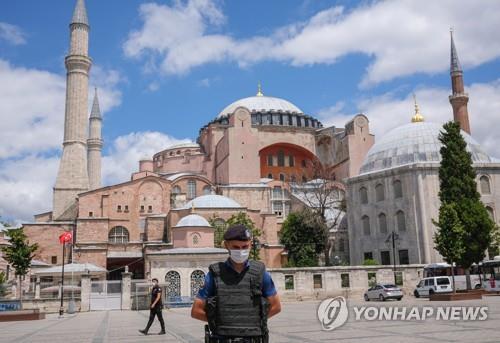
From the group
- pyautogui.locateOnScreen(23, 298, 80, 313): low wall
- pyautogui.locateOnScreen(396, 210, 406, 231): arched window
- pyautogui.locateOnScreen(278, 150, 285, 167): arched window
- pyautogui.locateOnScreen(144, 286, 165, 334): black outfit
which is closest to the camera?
pyautogui.locateOnScreen(144, 286, 165, 334): black outfit

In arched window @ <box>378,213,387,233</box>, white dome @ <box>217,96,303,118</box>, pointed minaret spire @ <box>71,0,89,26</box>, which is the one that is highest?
pointed minaret spire @ <box>71,0,89,26</box>

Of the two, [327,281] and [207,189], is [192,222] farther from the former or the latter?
[207,189]

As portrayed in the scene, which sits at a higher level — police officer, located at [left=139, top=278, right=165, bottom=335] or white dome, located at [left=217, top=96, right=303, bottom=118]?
white dome, located at [left=217, top=96, right=303, bottom=118]

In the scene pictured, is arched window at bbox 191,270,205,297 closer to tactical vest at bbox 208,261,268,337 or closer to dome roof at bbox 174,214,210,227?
dome roof at bbox 174,214,210,227

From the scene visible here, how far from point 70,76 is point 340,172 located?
24.4 meters

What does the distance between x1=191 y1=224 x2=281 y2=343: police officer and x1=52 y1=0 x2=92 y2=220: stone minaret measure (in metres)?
41.9

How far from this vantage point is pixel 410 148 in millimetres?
35031

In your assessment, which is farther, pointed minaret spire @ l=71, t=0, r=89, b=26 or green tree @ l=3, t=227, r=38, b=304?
pointed minaret spire @ l=71, t=0, r=89, b=26

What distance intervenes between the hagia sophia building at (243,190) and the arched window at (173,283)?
0.11 metres

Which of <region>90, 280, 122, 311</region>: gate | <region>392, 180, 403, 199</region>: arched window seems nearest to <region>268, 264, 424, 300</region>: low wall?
<region>392, 180, 403, 199</region>: arched window

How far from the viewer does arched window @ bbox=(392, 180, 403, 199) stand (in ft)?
111

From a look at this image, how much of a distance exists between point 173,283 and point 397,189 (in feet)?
51.0

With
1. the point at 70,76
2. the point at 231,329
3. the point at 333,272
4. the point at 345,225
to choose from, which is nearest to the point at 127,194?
the point at 70,76
